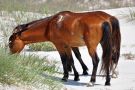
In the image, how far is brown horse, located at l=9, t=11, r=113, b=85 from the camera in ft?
36.6

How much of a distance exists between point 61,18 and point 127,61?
2875 millimetres

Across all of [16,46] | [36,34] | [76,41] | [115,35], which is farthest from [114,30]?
[16,46]

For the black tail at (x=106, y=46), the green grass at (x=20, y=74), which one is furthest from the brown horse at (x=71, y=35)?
the green grass at (x=20, y=74)

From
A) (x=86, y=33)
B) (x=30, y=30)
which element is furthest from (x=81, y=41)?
(x=30, y=30)

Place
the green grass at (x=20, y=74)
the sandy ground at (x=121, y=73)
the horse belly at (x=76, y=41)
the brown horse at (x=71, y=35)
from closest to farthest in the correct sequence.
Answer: the green grass at (x=20, y=74)
the sandy ground at (x=121, y=73)
the brown horse at (x=71, y=35)
the horse belly at (x=76, y=41)

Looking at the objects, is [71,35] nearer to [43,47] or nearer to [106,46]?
[106,46]

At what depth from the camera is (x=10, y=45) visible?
11.9 metres

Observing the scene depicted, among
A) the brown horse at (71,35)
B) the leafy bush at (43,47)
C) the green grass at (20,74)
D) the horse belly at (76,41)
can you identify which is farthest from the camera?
the leafy bush at (43,47)

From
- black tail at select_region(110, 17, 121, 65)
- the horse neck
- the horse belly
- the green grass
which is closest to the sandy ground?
the green grass

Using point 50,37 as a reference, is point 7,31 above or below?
below

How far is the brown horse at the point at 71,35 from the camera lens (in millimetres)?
11164

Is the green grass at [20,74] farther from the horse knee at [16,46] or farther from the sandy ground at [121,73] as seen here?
the horse knee at [16,46]

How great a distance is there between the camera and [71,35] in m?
11.4

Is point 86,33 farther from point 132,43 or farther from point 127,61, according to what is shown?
point 132,43
